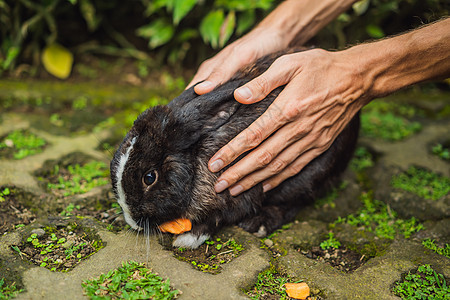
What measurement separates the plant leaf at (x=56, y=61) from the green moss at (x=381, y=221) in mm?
4176

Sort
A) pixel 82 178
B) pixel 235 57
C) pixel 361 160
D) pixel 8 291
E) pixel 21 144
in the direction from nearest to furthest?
pixel 8 291 → pixel 235 57 → pixel 82 178 → pixel 21 144 → pixel 361 160

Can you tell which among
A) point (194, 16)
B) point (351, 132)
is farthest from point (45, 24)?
point (351, 132)

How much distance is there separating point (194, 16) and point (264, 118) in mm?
3223

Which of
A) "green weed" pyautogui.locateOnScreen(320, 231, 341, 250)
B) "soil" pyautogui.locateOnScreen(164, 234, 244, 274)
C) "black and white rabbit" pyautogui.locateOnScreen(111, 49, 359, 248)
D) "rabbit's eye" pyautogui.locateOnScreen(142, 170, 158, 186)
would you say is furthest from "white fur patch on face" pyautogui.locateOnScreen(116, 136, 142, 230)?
"green weed" pyautogui.locateOnScreen(320, 231, 341, 250)

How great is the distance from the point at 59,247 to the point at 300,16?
3.00 m

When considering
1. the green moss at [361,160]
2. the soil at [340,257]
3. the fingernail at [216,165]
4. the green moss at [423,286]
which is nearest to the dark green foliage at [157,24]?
the green moss at [361,160]

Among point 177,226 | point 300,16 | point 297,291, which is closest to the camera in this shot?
point 297,291

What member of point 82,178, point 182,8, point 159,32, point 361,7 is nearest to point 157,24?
point 159,32

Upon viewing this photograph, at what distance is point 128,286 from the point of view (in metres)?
2.36

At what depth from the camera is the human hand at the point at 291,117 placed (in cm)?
290

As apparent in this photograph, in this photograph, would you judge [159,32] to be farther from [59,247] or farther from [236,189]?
[59,247]

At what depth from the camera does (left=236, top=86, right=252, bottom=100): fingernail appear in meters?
2.86

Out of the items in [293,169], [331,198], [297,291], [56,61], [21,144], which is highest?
[56,61]

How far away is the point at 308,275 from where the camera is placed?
8.82 ft
